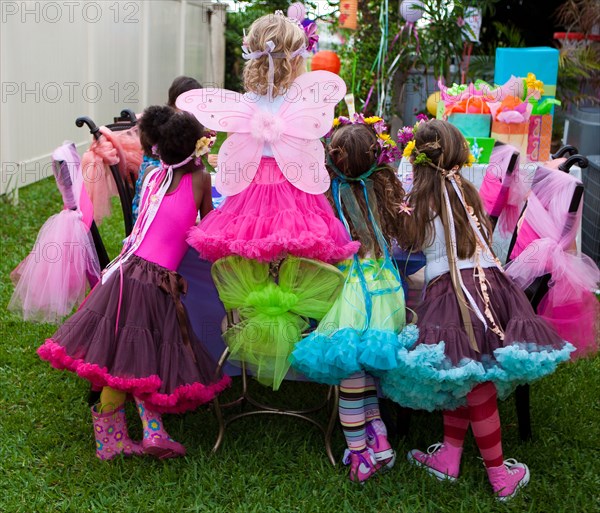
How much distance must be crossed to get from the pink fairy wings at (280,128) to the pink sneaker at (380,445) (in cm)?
86

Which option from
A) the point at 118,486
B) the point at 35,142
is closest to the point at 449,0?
the point at 35,142

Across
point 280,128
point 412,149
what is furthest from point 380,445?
point 280,128

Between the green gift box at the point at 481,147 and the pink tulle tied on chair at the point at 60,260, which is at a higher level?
the green gift box at the point at 481,147

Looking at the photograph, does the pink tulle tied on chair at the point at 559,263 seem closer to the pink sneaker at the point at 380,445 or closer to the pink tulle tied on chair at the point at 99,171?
the pink sneaker at the point at 380,445

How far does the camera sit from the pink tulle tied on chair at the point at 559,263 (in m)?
2.70

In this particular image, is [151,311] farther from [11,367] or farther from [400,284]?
[11,367]

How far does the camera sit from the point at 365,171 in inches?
103

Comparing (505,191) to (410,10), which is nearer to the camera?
(505,191)

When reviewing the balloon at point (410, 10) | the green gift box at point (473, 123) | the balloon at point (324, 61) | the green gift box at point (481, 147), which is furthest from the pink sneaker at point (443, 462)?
the balloon at point (410, 10)

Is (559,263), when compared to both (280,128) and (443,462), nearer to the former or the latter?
(443,462)

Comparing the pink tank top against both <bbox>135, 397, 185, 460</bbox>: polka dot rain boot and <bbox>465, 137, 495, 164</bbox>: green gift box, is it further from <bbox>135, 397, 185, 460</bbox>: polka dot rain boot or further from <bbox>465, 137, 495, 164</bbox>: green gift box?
<bbox>465, 137, 495, 164</bbox>: green gift box

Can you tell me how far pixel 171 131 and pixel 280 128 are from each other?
375 millimetres

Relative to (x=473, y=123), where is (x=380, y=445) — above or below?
below

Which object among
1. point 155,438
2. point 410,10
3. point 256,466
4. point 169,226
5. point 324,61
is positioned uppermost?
point 410,10
